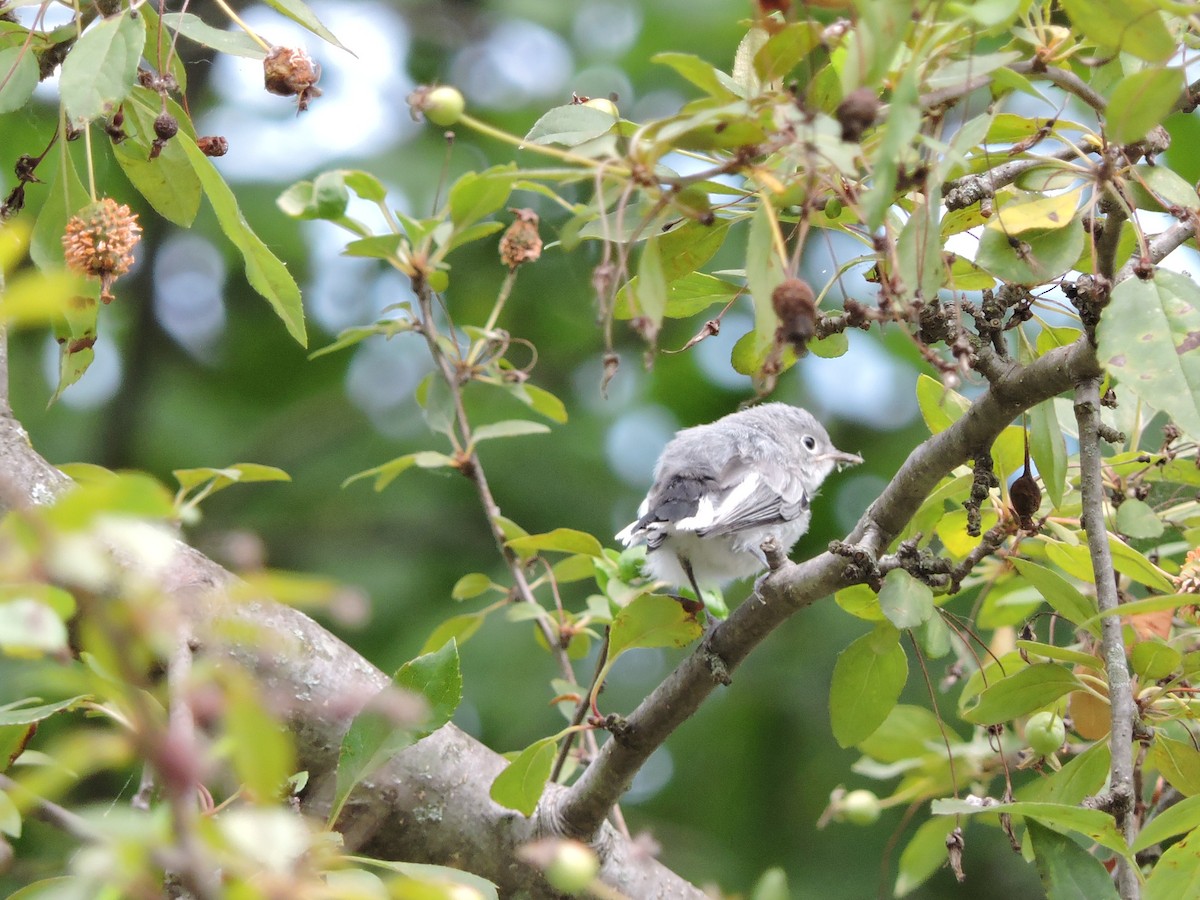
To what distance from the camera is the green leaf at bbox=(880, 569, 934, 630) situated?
5.08 ft

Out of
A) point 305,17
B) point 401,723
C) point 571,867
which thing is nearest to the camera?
point 571,867

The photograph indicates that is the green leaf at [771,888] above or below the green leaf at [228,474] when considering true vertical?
above

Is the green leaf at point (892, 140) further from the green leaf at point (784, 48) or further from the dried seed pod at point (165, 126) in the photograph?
the dried seed pod at point (165, 126)

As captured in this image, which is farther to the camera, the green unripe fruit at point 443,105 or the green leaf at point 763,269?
the green unripe fruit at point 443,105

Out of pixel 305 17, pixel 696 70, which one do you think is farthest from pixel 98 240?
pixel 696 70

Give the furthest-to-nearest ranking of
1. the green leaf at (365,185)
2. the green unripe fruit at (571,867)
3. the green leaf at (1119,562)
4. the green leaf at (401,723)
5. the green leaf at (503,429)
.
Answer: the green leaf at (503,429) < the green leaf at (1119,562) < the green leaf at (365,185) < the green leaf at (401,723) < the green unripe fruit at (571,867)

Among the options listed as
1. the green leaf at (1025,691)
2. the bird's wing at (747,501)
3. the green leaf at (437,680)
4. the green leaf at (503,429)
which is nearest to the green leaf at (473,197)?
the green leaf at (437,680)

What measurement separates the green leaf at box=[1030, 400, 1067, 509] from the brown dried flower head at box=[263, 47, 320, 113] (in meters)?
1.10

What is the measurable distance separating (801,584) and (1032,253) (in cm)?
57

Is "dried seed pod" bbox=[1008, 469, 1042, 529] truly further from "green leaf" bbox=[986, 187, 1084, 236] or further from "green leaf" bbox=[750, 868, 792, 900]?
"green leaf" bbox=[750, 868, 792, 900]

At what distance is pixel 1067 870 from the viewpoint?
4.68ft

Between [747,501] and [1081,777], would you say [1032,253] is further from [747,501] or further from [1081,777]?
[747,501]

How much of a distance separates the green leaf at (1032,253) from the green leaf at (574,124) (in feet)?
1.56

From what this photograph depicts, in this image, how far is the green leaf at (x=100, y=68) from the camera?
4.42 ft
